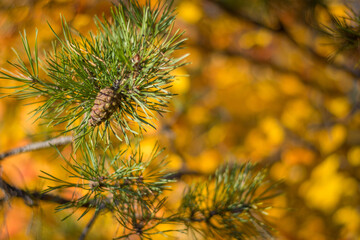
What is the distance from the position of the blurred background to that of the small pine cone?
0.68 meters

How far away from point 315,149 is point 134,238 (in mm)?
1274

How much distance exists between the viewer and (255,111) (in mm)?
1898

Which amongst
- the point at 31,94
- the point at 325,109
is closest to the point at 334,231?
the point at 325,109

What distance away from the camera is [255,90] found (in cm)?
198

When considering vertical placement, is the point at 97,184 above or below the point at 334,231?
below

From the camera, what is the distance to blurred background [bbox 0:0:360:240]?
1196 mm

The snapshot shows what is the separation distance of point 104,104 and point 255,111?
5.17ft

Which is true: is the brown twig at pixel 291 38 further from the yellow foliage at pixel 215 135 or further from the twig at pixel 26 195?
the twig at pixel 26 195

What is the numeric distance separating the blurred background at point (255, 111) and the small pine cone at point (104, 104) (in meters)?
0.68

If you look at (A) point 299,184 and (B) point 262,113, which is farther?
(B) point 262,113

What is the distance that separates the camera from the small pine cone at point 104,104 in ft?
1.39

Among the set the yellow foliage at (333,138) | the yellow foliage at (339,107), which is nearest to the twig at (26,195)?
the yellow foliage at (333,138)

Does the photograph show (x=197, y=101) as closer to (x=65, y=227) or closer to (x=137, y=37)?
(x=65, y=227)

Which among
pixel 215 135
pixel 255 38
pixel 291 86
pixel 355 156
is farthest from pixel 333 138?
pixel 255 38
